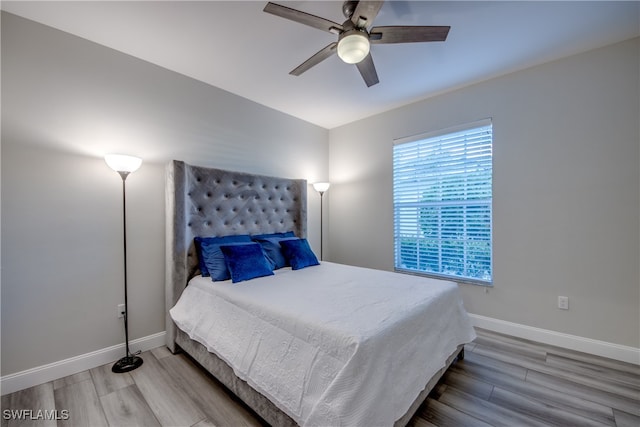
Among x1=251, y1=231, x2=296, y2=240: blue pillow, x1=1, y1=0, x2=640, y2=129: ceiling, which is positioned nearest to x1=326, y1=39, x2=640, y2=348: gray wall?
x1=1, y1=0, x2=640, y2=129: ceiling

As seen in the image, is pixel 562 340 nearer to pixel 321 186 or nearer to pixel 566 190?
pixel 566 190

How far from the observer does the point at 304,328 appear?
55.6 inches

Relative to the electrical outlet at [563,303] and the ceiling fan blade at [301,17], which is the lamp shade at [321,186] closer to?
the ceiling fan blade at [301,17]

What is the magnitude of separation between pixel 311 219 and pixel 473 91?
2702mm

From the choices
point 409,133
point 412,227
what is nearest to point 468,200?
point 412,227

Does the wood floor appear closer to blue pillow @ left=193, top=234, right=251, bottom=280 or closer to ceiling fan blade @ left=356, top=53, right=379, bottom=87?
blue pillow @ left=193, top=234, right=251, bottom=280

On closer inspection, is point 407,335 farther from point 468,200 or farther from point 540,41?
point 540,41

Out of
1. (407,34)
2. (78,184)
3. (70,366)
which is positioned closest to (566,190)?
(407,34)

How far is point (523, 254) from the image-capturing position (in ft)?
8.79

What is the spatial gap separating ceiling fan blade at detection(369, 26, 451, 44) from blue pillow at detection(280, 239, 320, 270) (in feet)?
6.89

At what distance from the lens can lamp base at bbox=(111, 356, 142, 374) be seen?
2.11 meters

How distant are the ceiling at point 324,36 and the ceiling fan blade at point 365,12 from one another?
38cm

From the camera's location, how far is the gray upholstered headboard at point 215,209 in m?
2.45

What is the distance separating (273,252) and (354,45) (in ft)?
6.90
